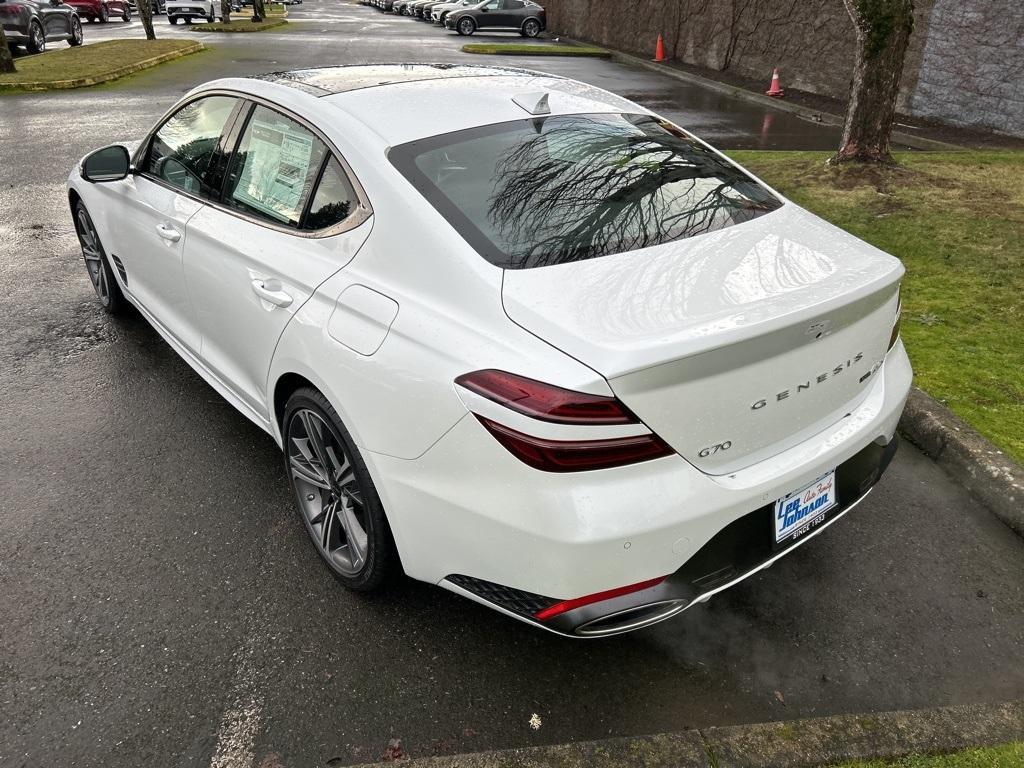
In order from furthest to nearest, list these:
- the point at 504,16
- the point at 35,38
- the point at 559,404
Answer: the point at 504,16, the point at 35,38, the point at 559,404

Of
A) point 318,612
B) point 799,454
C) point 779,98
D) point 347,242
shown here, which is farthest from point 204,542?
point 779,98

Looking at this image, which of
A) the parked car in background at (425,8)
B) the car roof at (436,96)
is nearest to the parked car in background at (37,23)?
the car roof at (436,96)

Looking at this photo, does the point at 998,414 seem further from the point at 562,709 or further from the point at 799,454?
the point at 562,709

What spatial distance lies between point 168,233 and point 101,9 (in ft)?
121

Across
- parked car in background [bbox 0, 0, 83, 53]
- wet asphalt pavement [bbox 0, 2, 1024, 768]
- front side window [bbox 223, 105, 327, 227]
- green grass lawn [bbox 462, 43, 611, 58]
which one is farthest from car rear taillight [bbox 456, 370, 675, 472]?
green grass lawn [bbox 462, 43, 611, 58]

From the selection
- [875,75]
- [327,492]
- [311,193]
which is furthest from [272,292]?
[875,75]

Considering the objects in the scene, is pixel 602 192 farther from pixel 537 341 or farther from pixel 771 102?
pixel 771 102

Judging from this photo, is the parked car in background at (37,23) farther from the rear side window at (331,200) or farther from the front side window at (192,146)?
the rear side window at (331,200)

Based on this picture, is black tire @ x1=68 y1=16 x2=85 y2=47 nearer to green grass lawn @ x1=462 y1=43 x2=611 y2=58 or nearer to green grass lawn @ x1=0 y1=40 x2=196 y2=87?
green grass lawn @ x1=0 y1=40 x2=196 y2=87

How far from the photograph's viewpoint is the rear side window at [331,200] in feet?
8.59

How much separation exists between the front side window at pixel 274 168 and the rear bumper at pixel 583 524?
1.15 m

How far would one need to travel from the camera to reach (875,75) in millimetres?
6902

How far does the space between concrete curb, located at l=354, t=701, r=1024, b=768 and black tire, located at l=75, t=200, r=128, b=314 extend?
12.8 ft

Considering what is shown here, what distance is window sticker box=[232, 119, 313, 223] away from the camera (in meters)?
2.85
